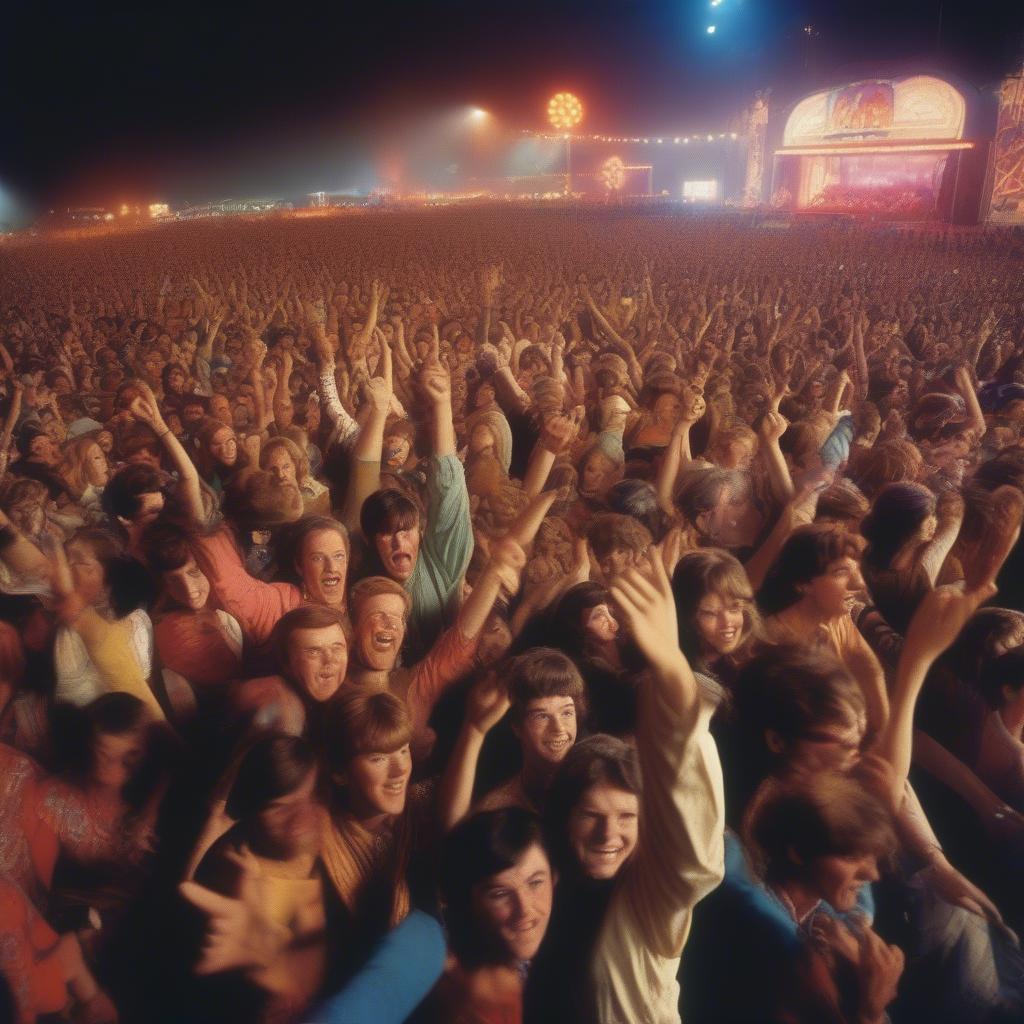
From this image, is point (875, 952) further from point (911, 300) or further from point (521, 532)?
point (911, 300)

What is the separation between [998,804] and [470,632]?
67.7 inches

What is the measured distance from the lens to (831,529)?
288 cm

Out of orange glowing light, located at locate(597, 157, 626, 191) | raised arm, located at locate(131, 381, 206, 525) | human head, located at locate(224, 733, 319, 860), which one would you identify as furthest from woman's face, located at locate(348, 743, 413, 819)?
orange glowing light, located at locate(597, 157, 626, 191)

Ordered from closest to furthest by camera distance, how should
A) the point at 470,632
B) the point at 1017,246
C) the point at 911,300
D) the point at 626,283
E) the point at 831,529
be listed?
the point at 470,632 < the point at 831,529 < the point at 911,300 < the point at 626,283 < the point at 1017,246

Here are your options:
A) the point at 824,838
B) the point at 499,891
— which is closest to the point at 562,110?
the point at 824,838

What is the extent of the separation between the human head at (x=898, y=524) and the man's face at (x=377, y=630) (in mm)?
1959

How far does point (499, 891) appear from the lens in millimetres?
1806

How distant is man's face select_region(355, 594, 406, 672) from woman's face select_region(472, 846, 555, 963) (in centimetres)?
93

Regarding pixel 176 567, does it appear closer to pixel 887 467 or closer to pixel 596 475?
pixel 596 475

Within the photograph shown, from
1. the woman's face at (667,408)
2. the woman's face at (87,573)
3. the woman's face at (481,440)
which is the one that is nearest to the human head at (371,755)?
the woman's face at (87,573)

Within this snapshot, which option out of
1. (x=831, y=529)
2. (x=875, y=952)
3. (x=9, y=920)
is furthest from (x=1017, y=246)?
(x=9, y=920)

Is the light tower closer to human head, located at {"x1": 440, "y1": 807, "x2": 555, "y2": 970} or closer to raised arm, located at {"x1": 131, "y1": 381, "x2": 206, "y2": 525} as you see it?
raised arm, located at {"x1": 131, "y1": 381, "x2": 206, "y2": 525}

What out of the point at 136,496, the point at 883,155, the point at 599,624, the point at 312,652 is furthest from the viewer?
the point at 883,155

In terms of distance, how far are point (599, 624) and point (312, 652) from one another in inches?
37.5
